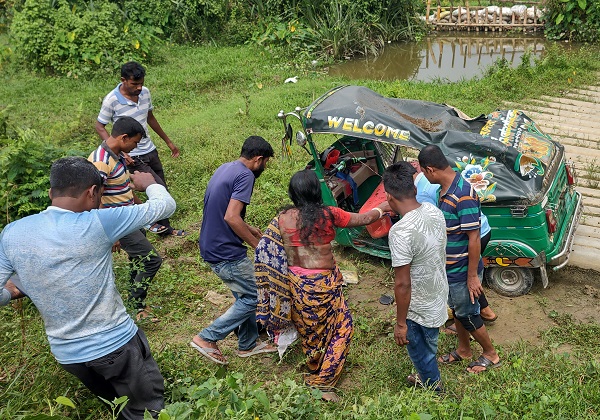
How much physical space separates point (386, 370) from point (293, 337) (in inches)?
31.5

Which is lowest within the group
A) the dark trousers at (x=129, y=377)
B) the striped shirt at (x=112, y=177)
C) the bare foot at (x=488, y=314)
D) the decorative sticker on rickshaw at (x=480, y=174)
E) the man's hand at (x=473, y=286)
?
the bare foot at (x=488, y=314)

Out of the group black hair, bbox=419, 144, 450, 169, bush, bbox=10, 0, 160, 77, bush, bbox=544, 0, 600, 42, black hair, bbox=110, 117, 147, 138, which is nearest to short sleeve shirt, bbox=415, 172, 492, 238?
black hair, bbox=419, 144, 450, 169

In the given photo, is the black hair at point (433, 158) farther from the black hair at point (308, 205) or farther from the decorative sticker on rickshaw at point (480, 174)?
the decorative sticker on rickshaw at point (480, 174)

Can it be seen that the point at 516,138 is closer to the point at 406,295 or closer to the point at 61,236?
the point at 406,295

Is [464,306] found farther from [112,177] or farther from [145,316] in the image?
[112,177]

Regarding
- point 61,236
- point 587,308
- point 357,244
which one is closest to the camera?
point 61,236

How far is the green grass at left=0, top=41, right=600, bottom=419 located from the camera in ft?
12.7

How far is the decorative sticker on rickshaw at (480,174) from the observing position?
5.44 meters

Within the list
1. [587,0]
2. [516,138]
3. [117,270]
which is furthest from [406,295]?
[587,0]

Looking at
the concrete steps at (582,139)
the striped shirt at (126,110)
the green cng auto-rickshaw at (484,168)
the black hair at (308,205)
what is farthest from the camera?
the striped shirt at (126,110)

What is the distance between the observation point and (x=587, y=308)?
551 centimetres

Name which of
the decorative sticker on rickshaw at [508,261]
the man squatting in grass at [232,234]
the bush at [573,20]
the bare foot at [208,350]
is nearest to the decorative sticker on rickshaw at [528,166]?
the decorative sticker on rickshaw at [508,261]

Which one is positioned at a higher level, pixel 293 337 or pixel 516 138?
pixel 516 138

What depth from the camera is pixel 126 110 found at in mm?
6797
